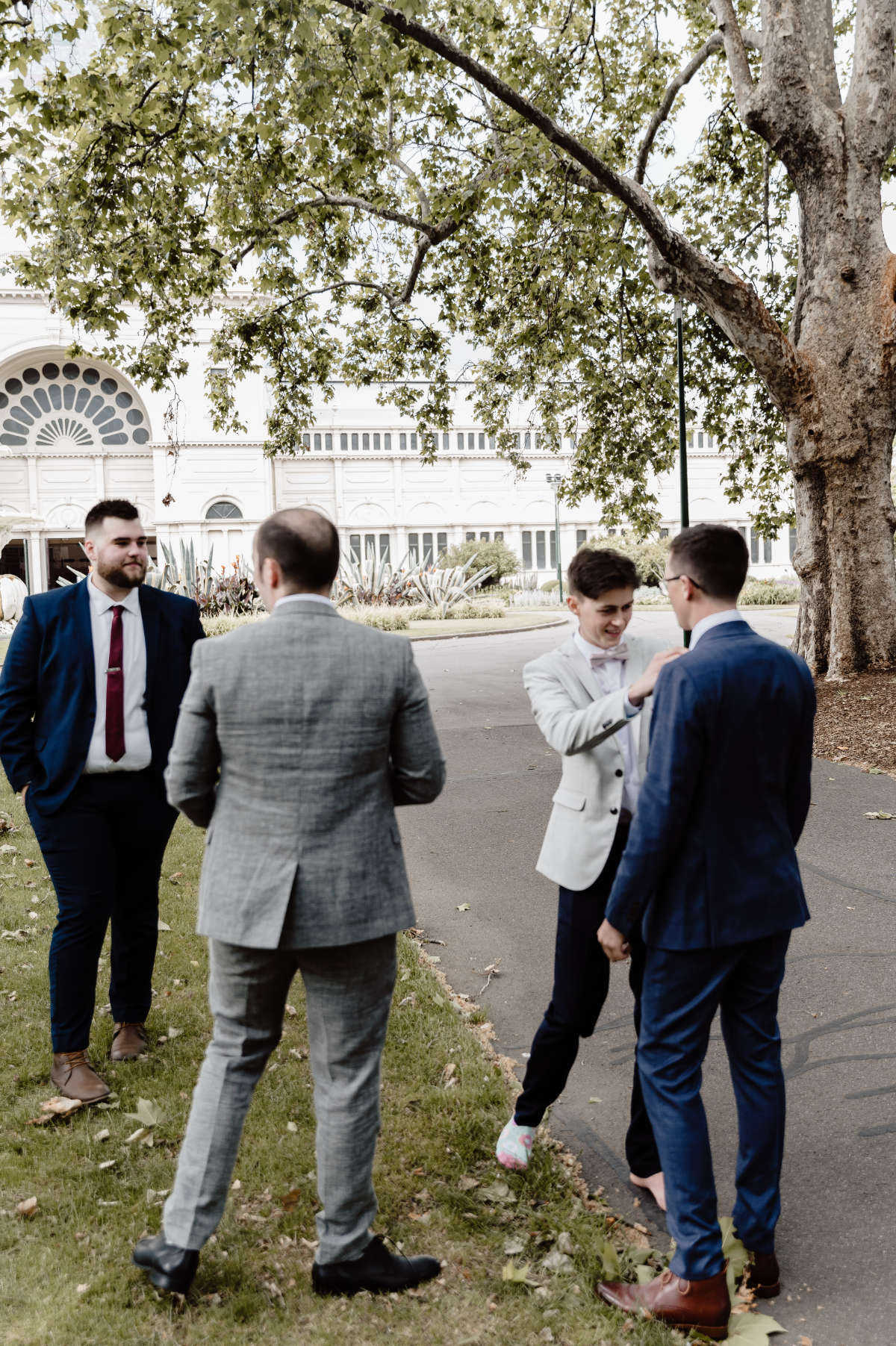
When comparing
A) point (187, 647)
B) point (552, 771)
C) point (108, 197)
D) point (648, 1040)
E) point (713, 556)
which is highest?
point (108, 197)

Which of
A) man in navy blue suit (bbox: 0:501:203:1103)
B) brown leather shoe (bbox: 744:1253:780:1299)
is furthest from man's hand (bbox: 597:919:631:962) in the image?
man in navy blue suit (bbox: 0:501:203:1103)

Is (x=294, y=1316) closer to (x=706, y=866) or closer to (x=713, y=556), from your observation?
(x=706, y=866)

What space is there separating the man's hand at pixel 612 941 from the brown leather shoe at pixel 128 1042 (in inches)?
Result: 98.2

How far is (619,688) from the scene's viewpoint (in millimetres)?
3375

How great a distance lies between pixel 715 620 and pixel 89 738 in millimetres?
2583

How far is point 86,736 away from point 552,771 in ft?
22.6

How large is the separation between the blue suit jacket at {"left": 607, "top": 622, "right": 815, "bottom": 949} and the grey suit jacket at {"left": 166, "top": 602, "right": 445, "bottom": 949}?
0.66m

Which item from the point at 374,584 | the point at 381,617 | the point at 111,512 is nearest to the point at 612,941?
the point at 111,512

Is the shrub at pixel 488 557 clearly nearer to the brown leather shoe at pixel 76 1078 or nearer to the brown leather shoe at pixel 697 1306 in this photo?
the brown leather shoe at pixel 76 1078

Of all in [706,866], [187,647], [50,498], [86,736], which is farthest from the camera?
[50,498]

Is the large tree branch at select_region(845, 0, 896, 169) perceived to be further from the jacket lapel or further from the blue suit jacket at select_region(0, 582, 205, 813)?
the blue suit jacket at select_region(0, 582, 205, 813)

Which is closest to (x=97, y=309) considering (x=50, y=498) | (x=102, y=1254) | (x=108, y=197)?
(x=108, y=197)

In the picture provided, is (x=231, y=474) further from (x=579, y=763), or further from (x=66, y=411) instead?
(x=579, y=763)

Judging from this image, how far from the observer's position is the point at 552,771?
34.4ft
